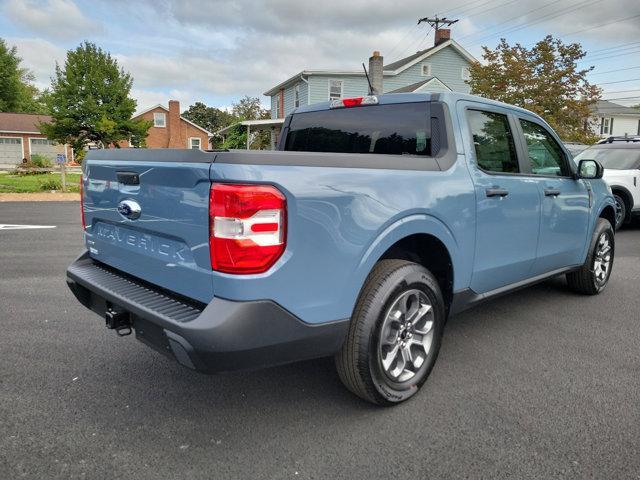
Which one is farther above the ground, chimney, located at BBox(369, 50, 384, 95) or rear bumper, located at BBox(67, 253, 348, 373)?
chimney, located at BBox(369, 50, 384, 95)

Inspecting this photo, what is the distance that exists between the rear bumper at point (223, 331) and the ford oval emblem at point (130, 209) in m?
0.40

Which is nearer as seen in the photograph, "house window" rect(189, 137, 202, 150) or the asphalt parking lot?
the asphalt parking lot

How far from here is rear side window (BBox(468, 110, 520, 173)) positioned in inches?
136

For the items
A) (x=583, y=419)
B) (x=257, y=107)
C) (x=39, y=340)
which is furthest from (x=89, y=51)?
(x=583, y=419)

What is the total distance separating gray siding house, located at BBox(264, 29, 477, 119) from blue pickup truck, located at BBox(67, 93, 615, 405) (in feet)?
84.6

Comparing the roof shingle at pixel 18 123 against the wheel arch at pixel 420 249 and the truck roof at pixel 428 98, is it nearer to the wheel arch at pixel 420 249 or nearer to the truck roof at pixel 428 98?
the truck roof at pixel 428 98

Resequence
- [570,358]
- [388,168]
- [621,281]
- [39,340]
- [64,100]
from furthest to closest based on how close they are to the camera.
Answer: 1. [64,100]
2. [621,281]
3. [39,340]
4. [570,358]
5. [388,168]

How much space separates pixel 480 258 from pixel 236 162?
1.94m

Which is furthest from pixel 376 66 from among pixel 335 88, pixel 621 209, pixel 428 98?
pixel 428 98

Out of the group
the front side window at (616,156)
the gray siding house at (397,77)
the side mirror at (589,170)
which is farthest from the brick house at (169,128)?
the side mirror at (589,170)

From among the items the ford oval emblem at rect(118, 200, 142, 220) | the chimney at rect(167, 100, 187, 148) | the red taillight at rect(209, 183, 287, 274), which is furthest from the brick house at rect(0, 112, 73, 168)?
the red taillight at rect(209, 183, 287, 274)

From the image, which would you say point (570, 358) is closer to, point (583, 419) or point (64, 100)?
point (583, 419)

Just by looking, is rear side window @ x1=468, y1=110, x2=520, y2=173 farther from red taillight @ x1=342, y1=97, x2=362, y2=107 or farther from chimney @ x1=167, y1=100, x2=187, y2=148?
chimney @ x1=167, y1=100, x2=187, y2=148

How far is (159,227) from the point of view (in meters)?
2.52
